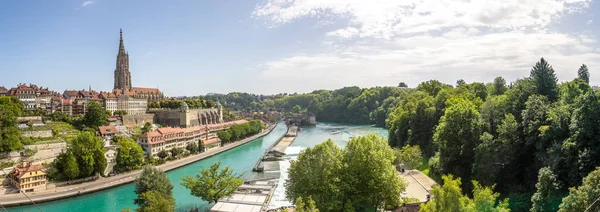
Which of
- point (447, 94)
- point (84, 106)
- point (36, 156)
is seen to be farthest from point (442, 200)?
point (84, 106)

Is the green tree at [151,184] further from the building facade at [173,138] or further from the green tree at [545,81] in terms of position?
the green tree at [545,81]

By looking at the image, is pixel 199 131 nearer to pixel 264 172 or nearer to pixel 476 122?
pixel 264 172

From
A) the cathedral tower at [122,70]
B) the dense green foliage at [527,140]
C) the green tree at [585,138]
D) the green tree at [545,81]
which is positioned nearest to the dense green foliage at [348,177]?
the dense green foliage at [527,140]

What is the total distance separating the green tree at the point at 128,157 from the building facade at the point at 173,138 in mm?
2847

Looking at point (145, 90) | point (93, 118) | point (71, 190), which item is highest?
point (145, 90)

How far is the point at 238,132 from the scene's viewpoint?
50.1 meters

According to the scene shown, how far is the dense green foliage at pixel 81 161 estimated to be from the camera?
82.2 ft

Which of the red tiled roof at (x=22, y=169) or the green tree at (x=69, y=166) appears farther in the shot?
the green tree at (x=69, y=166)

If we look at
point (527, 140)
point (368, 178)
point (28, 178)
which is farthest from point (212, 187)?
point (527, 140)

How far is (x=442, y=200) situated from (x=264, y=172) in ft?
72.5

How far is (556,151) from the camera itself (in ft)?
50.8

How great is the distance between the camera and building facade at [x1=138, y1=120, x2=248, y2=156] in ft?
108

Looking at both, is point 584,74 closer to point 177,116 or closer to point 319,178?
point 319,178

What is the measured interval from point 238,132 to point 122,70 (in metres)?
23.7
